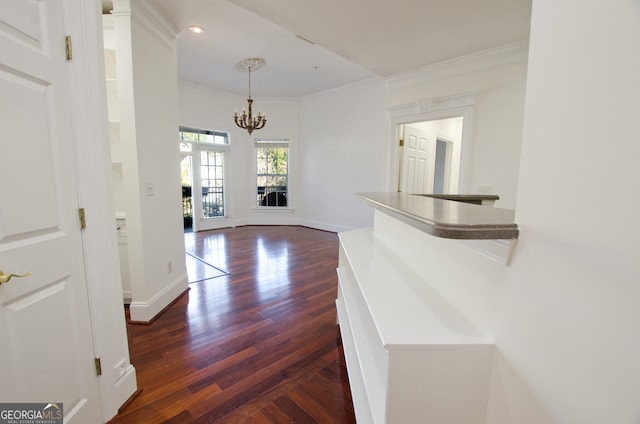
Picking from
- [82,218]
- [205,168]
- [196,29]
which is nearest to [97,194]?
[82,218]

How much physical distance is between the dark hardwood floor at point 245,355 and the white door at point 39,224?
0.48m

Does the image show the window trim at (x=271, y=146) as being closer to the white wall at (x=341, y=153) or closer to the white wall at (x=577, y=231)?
the white wall at (x=341, y=153)

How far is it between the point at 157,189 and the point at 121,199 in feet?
1.92

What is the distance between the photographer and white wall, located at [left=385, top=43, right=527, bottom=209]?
3.08 metres

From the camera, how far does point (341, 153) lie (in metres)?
5.95

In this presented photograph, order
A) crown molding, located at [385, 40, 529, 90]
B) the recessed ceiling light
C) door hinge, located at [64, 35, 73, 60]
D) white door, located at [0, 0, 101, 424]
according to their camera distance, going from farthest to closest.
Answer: the recessed ceiling light, crown molding, located at [385, 40, 529, 90], door hinge, located at [64, 35, 73, 60], white door, located at [0, 0, 101, 424]

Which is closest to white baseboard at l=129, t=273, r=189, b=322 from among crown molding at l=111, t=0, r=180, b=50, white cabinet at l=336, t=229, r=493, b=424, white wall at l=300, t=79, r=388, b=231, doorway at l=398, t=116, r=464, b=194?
white cabinet at l=336, t=229, r=493, b=424

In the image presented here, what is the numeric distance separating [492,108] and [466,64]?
662 millimetres

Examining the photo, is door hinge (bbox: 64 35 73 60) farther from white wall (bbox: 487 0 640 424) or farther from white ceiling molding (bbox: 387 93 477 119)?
white ceiling molding (bbox: 387 93 477 119)

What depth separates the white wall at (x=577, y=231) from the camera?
0.52 metres

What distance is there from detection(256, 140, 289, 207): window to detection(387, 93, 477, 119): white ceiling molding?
3422 mm

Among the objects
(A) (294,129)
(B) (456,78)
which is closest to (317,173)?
(A) (294,129)

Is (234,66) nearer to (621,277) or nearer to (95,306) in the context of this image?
(95,306)

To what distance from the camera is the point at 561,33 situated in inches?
26.1
